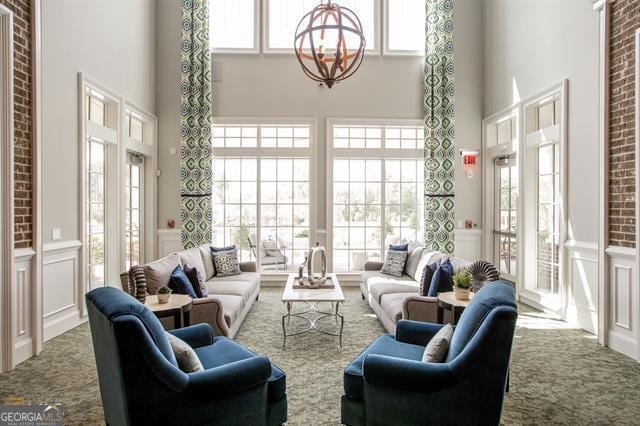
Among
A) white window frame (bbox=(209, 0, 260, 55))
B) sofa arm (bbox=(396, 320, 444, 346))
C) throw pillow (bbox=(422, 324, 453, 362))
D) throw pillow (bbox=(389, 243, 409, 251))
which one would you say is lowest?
sofa arm (bbox=(396, 320, 444, 346))

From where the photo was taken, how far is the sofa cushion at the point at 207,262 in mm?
5285

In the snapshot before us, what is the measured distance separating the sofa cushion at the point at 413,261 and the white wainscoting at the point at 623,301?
2078 millimetres

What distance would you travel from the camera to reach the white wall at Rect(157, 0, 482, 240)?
6926 millimetres

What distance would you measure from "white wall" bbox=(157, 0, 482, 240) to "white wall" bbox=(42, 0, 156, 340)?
1.47 metres

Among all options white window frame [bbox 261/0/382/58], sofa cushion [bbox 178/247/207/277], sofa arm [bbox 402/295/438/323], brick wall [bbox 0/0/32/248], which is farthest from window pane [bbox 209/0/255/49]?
sofa arm [bbox 402/295/438/323]

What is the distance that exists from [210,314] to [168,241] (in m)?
3.77

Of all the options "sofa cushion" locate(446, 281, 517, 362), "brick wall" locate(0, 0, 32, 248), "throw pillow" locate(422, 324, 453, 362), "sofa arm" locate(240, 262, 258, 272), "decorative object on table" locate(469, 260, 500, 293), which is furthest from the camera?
"sofa arm" locate(240, 262, 258, 272)

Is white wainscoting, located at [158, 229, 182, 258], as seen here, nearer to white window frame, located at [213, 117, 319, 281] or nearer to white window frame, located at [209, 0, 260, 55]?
white window frame, located at [213, 117, 319, 281]

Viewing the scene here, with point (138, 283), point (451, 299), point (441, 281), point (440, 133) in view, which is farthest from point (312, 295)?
point (440, 133)

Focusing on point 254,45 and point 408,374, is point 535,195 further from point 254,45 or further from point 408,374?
point 254,45

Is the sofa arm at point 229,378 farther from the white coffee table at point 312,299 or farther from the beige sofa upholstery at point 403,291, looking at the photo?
the beige sofa upholstery at point 403,291

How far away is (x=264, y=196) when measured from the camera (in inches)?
278

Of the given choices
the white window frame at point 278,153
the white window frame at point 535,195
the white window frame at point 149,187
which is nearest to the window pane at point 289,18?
the white window frame at point 278,153

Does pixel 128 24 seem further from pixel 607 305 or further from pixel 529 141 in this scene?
pixel 607 305
